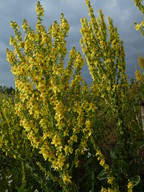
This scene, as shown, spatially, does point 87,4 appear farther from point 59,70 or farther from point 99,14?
point 59,70

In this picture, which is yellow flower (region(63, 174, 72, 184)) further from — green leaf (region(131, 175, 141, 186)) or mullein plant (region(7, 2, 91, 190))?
green leaf (region(131, 175, 141, 186))

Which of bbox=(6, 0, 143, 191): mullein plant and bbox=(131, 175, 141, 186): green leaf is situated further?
bbox=(131, 175, 141, 186): green leaf

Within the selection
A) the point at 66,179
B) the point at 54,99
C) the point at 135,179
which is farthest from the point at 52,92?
the point at 135,179

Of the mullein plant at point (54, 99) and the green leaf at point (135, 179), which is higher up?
A: the mullein plant at point (54, 99)

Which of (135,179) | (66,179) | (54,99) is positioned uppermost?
(54,99)

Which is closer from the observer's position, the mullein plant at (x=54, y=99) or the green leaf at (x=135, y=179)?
the mullein plant at (x=54, y=99)

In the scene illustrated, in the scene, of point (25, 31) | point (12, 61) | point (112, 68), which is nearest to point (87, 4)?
point (112, 68)

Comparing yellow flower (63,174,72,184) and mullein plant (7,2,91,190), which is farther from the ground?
mullein plant (7,2,91,190)

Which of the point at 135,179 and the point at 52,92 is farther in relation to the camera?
the point at 135,179

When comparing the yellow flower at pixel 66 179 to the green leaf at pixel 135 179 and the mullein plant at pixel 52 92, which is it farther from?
the green leaf at pixel 135 179

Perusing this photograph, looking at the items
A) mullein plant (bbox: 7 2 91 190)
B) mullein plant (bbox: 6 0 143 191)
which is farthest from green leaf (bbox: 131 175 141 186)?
mullein plant (bbox: 7 2 91 190)

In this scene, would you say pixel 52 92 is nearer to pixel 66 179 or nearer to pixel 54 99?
pixel 54 99

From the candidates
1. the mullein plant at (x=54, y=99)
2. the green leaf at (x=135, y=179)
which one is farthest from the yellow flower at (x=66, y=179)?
the green leaf at (x=135, y=179)

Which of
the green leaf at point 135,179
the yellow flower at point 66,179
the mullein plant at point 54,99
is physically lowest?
the green leaf at point 135,179
